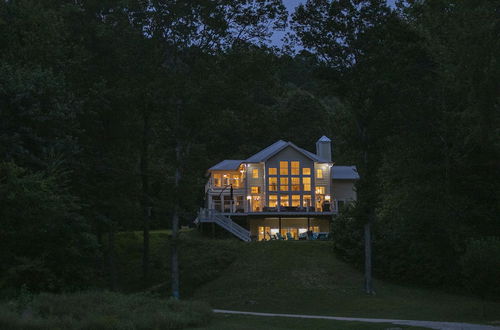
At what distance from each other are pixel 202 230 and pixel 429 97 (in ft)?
77.4

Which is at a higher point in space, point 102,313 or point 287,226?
point 287,226

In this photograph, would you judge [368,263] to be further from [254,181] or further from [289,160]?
[254,181]

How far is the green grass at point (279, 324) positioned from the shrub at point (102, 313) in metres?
0.85

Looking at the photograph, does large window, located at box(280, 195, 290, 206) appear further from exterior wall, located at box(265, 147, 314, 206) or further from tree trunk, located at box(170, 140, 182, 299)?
tree trunk, located at box(170, 140, 182, 299)

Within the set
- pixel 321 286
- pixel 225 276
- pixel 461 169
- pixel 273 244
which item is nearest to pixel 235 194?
pixel 273 244

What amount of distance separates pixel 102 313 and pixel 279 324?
6.01 m

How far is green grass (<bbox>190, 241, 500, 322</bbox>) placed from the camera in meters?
26.8

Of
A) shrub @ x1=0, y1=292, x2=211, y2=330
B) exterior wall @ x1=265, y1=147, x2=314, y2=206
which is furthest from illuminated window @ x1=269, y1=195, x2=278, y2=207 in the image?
shrub @ x1=0, y1=292, x2=211, y2=330

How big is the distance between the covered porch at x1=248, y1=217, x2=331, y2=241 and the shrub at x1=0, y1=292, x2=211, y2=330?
30.6 m

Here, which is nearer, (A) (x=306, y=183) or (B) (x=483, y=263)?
(B) (x=483, y=263)

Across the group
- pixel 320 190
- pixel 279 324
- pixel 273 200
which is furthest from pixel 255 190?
pixel 279 324

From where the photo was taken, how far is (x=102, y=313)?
1791 centimetres

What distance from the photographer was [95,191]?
3125 cm

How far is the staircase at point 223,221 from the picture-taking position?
46406 mm
